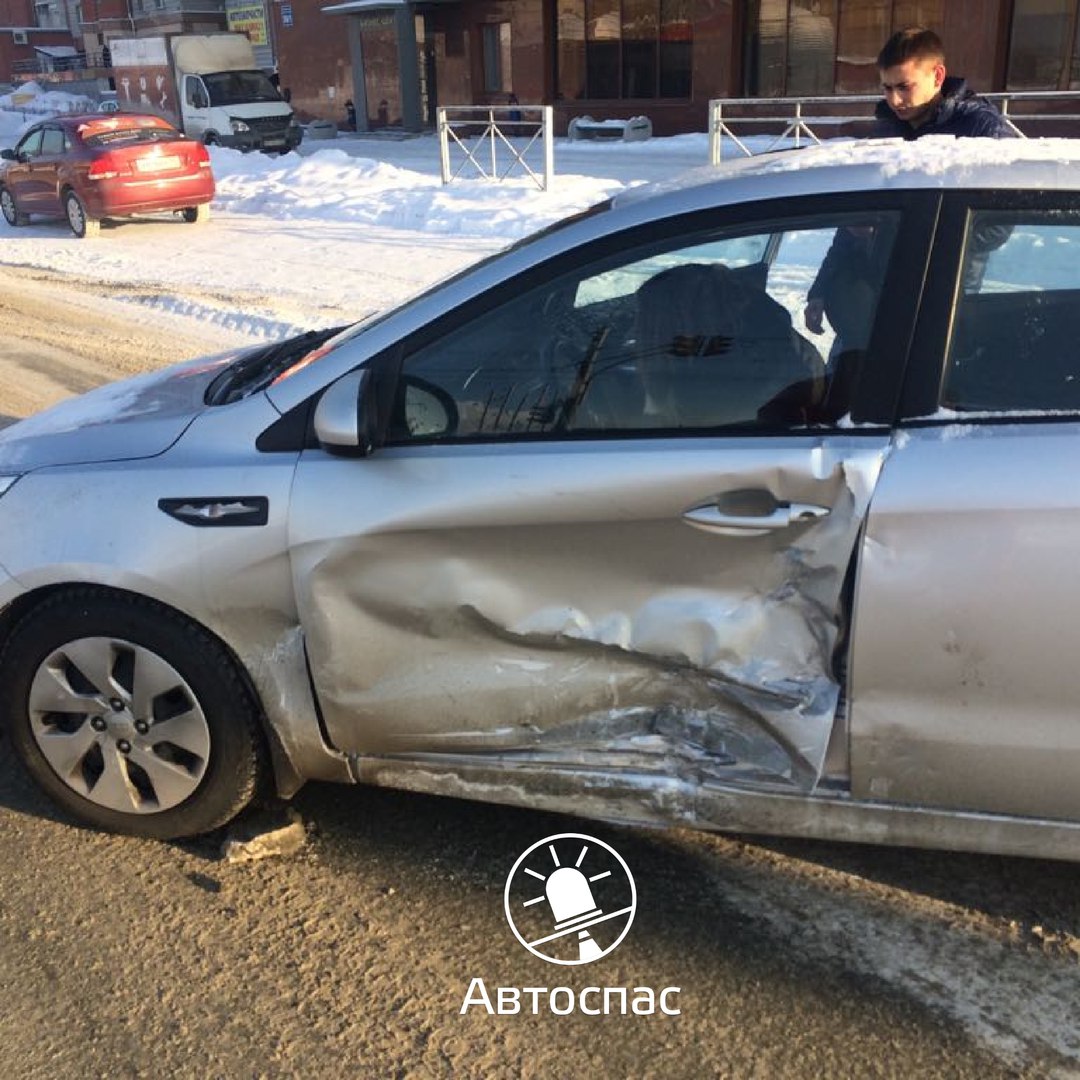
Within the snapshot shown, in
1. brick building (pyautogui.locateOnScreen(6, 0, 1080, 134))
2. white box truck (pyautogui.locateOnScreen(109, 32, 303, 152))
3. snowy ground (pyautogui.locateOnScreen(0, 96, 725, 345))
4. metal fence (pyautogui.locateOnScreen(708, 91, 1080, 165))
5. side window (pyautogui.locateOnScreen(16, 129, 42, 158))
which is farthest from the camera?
white box truck (pyautogui.locateOnScreen(109, 32, 303, 152))

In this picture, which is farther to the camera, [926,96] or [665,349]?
[926,96]

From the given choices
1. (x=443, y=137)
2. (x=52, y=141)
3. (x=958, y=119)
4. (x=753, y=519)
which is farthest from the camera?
(x=443, y=137)

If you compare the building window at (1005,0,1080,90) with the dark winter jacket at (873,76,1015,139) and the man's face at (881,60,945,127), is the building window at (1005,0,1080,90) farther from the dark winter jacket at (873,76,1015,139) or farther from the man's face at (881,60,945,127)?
the man's face at (881,60,945,127)

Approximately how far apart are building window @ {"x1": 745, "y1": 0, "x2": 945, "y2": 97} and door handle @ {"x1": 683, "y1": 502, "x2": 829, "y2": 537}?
2317 centimetres

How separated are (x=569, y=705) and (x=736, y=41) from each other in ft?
84.0

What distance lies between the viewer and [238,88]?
84.9ft

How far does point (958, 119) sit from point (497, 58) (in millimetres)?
29313

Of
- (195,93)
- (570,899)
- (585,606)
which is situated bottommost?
(570,899)

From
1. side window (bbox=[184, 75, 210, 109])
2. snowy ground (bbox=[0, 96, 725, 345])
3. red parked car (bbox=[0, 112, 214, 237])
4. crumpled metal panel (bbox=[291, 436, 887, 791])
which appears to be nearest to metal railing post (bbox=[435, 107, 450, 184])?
snowy ground (bbox=[0, 96, 725, 345])

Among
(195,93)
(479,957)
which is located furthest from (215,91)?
(479,957)

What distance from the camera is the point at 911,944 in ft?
8.68

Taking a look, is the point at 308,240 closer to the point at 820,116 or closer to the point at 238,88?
the point at 820,116

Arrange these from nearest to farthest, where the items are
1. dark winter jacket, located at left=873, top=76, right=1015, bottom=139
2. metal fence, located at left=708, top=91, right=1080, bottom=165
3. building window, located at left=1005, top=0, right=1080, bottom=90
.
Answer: dark winter jacket, located at left=873, top=76, right=1015, bottom=139 < metal fence, located at left=708, top=91, right=1080, bottom=165 < building window, located at left=1005, top=0, right=1080, bottom=90

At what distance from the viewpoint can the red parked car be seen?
14.3 meters
